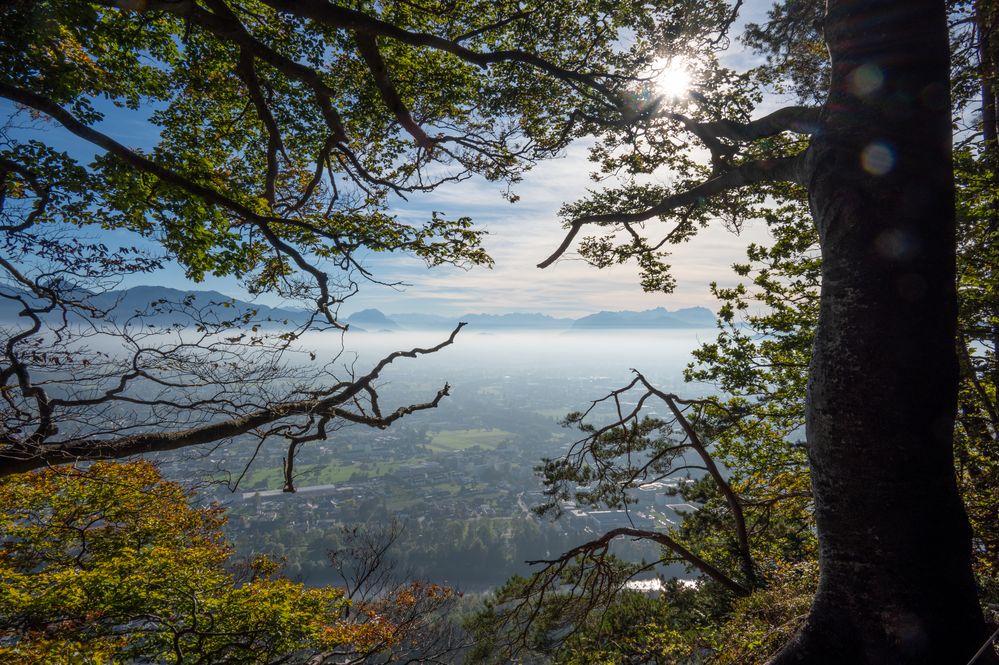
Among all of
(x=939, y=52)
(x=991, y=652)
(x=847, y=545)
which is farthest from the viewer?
(x=939, y=52)

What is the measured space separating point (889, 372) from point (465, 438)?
296 feet

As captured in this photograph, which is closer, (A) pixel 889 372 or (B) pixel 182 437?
(A) pixel 889 372

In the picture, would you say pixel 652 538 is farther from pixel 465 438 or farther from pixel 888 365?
pixel 465 438

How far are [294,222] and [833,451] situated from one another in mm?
4657

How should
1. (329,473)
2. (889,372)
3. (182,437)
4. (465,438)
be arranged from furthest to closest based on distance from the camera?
(465,438) → (329,473) → (182,437) → (889,372)

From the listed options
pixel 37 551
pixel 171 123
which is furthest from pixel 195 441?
pixel 37 551

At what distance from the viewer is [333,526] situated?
37438mm

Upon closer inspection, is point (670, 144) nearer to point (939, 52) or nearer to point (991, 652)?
point (939, 52)

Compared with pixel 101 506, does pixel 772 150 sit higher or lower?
higher

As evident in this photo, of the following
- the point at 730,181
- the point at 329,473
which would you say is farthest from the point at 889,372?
the point at 329,473

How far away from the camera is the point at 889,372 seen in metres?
1.66

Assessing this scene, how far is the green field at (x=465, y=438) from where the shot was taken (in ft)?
260

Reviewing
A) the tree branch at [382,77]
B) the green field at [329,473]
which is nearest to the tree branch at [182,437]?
the tree branch at [382,77]

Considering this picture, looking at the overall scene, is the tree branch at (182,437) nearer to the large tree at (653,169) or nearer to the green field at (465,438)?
the large tree at (653,169)
